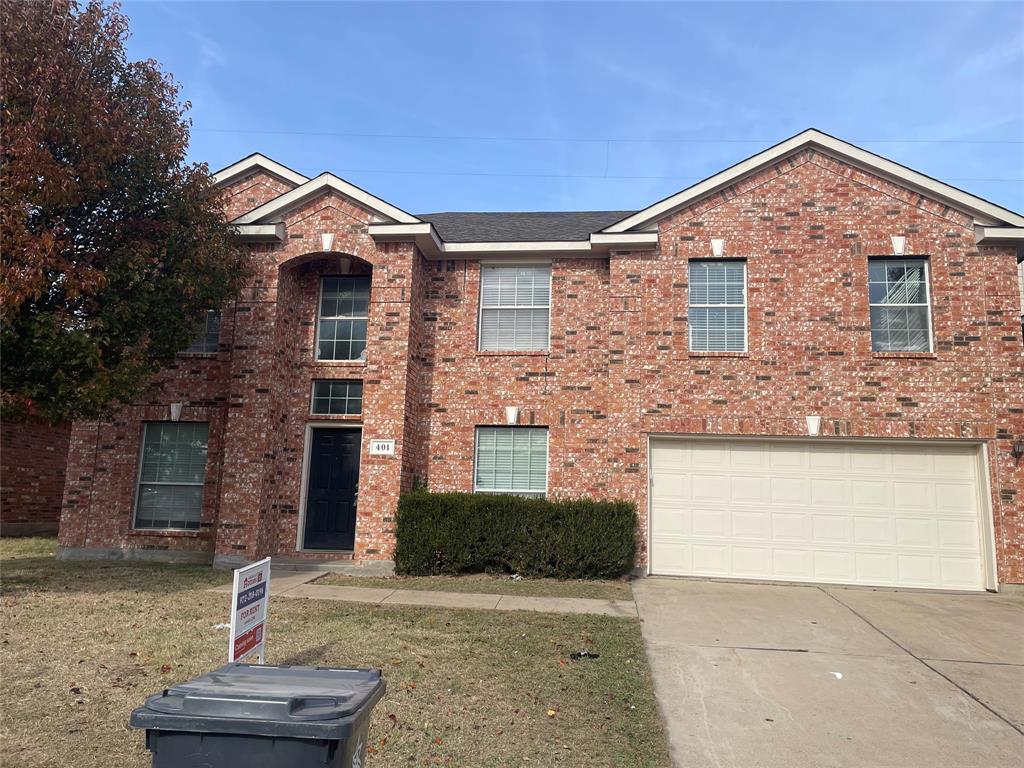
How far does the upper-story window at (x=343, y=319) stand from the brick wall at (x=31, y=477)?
24.9 feet

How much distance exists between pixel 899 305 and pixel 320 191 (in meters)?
10.1

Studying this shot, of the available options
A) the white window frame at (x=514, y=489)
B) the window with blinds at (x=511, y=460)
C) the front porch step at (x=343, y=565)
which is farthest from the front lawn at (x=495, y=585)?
the window with blinds at (x=511, y=460)

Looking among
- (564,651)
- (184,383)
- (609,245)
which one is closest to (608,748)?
(564,651)

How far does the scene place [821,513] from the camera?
37.0 ft

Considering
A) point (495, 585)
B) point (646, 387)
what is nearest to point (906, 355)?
point (646, 387)

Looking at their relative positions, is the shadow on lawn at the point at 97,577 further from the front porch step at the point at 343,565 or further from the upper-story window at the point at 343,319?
the upper-story window at the point at 343,319

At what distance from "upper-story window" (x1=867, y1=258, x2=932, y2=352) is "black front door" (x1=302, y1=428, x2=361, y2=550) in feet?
30.0

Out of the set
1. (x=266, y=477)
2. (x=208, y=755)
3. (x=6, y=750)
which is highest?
(x=266, y=477)

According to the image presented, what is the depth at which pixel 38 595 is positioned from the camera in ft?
29.8

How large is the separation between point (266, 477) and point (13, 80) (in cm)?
650

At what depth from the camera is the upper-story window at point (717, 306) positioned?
11.9 meters

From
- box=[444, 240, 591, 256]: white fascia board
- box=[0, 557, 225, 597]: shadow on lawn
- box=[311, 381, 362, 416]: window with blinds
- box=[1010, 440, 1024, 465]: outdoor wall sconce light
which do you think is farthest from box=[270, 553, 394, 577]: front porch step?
box=[1010, 440, 1024, 465]: outdoor wall sconce light

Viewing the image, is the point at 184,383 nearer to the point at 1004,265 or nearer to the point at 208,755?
the point at 208,755

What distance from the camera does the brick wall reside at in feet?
52.7
